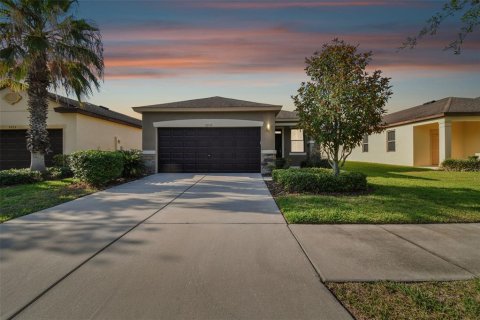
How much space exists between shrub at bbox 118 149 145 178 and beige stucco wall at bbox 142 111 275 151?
1.40m

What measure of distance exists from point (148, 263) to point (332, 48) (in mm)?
8143

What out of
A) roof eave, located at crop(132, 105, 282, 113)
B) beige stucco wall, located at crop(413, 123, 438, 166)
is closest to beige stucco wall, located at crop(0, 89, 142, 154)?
roof eave, located at crop(132, 105, 282, 113)

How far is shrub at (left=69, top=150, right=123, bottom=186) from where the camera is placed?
9.53 m

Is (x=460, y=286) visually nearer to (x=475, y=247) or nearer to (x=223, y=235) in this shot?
(x=475, y=247)

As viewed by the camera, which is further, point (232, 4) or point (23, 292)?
point (232, 4)

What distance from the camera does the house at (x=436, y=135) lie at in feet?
53.8

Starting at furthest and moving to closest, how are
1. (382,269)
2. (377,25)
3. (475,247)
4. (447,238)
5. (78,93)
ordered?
(78,93) < (377,25) < (447,238) < (475,247) < (382,269)

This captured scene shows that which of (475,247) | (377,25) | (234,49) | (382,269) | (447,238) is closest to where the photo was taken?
(382,269)

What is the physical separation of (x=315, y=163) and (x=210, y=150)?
239 inches

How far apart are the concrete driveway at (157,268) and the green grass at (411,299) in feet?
0.65

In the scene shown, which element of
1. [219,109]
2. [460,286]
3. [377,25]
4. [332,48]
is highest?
[377,25]

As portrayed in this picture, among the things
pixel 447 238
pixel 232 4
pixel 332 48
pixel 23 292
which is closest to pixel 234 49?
pixel 232 4

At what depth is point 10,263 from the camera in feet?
11.5

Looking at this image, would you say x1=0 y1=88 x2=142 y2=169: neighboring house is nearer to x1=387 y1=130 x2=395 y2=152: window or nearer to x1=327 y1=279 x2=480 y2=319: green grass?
x1=327 y1=279 x2=480 y2=319: green grass
